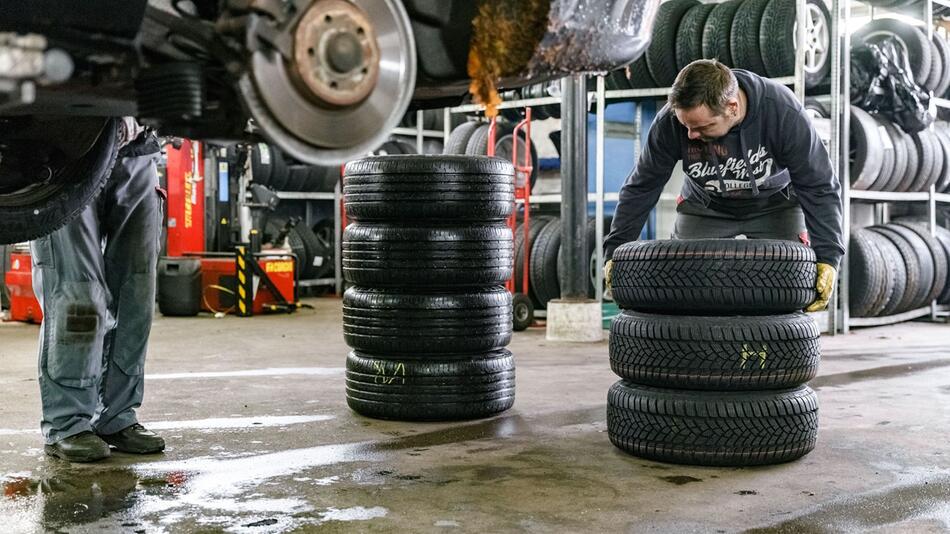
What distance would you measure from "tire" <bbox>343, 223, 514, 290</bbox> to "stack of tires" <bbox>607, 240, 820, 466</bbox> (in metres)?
0.91

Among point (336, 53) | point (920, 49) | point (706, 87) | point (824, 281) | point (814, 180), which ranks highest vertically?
point (920, 49)

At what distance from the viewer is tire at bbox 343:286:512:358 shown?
387 cm

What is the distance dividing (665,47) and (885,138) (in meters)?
1.96

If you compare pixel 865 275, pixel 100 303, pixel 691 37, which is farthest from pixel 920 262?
pixel 100 303

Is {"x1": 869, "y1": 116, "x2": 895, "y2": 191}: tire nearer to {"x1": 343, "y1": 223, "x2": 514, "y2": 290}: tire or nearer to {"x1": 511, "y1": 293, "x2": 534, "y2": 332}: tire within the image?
{"x1": 511, "y1": 293, "x2": 534, "y2": 332}: tire

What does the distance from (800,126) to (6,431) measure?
3.00 m

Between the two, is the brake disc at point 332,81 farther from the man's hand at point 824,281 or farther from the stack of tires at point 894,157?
the stack of tires at point 894,157

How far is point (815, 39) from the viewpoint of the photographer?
7336 mm

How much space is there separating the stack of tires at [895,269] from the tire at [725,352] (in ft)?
15.5

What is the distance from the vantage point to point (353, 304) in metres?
4.05

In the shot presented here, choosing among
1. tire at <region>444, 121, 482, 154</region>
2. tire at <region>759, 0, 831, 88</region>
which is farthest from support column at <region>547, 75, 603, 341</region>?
tire at <region>444, 121, 482, 154</region>

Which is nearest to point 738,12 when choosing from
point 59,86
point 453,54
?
point 453,54

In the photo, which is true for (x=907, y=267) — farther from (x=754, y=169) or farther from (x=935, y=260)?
(x=754, y=169)

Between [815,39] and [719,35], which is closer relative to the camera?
[719,35]
